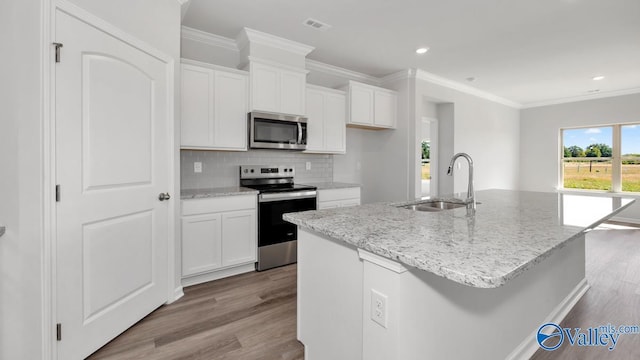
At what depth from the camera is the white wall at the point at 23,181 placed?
1324mm

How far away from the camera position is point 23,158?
4.55 ft

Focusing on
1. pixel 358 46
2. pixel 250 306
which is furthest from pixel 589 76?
pixel 250 306

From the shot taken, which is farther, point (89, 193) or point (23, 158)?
point (89, 193)

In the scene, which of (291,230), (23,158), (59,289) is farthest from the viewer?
(291,230)

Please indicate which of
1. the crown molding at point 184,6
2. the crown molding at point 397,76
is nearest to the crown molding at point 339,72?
the crown molding at point 397,76

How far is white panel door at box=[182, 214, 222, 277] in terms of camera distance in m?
2.64

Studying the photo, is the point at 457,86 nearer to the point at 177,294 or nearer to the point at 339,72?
the point at 339,72

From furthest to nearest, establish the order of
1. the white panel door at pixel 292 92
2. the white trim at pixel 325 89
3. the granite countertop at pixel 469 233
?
1. the white trim at pixel 325 89
2. the white panel door at pixel 292 92
3. the granite countertop at pixel 469 233

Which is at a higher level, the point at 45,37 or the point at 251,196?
the point at 45,37

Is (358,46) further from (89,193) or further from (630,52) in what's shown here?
(630,52)

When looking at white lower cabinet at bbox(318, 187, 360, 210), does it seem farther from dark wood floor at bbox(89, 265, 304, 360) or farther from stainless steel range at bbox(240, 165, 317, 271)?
dark wood floor at bbox(89, 265, 304, 360)

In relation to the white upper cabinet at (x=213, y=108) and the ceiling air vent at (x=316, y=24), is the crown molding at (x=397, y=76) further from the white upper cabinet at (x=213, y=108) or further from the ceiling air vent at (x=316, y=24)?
the white upper cabinet at (x=213, y=108)

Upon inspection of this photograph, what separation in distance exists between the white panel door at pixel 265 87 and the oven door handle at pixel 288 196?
0.95 meters

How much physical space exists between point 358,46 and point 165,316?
134 inches
